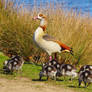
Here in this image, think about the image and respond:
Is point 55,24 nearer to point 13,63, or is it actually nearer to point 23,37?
point 23,37

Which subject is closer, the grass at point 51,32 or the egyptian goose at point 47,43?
the egyptian goose at point 47,43

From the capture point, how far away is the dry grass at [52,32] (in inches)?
505

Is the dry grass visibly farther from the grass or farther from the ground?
the ground

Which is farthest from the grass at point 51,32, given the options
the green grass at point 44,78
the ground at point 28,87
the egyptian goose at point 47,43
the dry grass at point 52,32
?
the ground at point 28,87

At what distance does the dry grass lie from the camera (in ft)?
42.1

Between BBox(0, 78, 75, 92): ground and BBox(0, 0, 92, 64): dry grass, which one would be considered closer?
BBox(0, 78, 75, 92): ground

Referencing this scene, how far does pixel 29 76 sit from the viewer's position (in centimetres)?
980

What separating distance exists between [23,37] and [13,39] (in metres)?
0.52

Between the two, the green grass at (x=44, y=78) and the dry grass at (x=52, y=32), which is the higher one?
the dry grass at (x=52, y=32)

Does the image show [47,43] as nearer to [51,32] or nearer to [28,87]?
[51,32]

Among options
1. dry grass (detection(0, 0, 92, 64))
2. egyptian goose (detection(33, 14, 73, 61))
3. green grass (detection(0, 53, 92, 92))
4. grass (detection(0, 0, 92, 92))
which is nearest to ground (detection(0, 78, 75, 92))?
green grass (detection(0, 53, 92, 92))

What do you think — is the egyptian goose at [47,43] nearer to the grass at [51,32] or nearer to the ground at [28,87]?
the grass at [51,32]

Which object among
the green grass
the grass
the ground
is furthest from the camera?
the grass

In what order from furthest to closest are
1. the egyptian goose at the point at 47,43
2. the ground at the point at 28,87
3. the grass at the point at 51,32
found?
the grass at the point at 51,32 → the egyptian goose at the point at 47,43 → the ground at the point at 28,87
